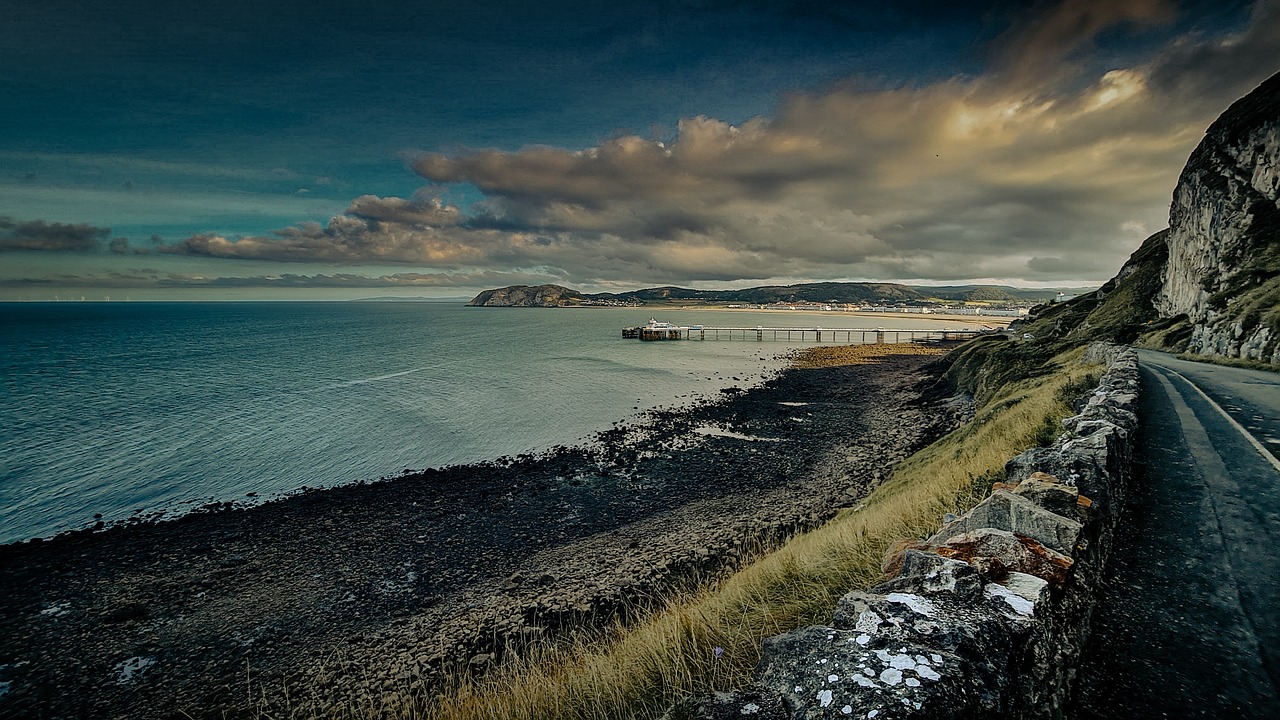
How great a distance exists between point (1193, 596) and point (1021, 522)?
146cm

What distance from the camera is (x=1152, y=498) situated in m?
5.73

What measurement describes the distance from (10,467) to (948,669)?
4108 cm

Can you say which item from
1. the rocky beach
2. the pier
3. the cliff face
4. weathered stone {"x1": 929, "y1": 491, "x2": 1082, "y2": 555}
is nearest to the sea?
the rocky beach

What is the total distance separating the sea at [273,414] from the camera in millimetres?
23109

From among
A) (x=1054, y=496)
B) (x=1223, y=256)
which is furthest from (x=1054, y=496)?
(x=1223, y=256)

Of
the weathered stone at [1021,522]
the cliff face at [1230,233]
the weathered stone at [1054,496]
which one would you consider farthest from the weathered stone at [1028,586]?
the cliff face at [1230,233]

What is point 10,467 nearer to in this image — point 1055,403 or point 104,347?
point 1055,403

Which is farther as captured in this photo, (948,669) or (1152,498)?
(1152,498)

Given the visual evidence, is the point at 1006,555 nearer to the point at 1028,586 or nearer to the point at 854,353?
the point at 1028,586

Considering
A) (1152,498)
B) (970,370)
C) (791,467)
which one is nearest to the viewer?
(1152,498)

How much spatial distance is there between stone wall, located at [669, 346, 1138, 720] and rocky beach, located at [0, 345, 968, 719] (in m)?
7.83

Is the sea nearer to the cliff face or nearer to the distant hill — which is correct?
the distant hill

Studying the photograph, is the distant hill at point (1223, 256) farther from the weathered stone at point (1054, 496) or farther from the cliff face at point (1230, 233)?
the weathered stone at point (1054, 496)

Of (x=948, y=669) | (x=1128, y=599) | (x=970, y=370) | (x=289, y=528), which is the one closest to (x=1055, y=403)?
(x=1128, y=599)
